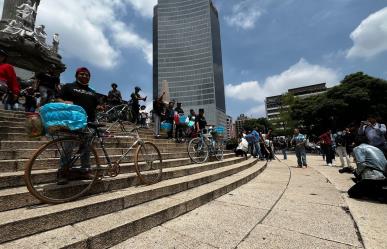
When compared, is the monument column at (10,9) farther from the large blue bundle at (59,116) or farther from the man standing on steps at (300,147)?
the man standing on steps at (300,147)

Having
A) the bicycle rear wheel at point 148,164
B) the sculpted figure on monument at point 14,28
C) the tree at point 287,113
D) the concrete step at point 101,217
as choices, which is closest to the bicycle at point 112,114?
the bicycle rear wheel at point 148,164

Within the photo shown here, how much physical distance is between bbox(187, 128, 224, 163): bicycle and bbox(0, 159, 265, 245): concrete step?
11.2 feet

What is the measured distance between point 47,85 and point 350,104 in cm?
3543

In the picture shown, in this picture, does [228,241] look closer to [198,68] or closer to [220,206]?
[220,206]

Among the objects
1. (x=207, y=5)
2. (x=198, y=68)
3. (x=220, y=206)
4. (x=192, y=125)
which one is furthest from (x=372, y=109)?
(x=207, y=5)

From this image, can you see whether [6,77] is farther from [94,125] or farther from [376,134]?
[376,134]

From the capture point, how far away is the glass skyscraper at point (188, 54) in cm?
11419

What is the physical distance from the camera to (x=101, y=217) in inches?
107

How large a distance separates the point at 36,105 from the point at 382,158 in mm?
11346

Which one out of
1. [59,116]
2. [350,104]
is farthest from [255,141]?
[350,104]

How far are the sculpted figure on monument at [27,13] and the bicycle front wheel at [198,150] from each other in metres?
13.0

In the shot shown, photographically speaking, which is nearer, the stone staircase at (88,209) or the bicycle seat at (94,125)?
the stone staircase at (88,209)

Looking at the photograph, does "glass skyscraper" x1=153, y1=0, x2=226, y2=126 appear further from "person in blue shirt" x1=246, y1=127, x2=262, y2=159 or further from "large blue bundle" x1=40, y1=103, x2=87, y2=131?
"large blue bundle" x1=40, y1=103, x2=87, y2=131

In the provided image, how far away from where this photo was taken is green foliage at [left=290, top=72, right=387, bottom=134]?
30.3 m
